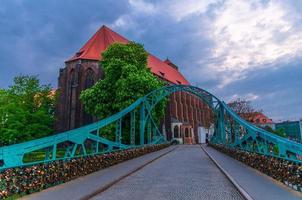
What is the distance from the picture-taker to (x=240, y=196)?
24.6 feet

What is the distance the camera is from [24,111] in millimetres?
33281

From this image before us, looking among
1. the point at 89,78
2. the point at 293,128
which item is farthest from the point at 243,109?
the point at 293,128

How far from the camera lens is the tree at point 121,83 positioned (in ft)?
95.7

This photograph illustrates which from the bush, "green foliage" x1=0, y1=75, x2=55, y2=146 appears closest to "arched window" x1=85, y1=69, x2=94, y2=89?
"green foliage" x1=0, y1=75, x2=55, y2=146

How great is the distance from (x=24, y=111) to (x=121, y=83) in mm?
12416

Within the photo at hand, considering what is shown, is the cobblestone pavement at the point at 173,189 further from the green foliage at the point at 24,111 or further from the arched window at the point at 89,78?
the arched window at the point at 89,78

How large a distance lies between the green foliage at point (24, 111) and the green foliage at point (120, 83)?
6482 millimetres

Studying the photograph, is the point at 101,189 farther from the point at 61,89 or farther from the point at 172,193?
the point at 61,89

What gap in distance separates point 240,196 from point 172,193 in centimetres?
178

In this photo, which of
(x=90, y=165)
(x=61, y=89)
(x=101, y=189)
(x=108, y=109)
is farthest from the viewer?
(x=61, y=89)

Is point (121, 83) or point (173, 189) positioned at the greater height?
point (121, 83)

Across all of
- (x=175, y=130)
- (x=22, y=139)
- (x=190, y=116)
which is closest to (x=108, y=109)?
(x=22, y=139)

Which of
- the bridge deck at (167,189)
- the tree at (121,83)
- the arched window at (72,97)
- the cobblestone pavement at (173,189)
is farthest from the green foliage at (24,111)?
the cobblestone pavement at (173,189)

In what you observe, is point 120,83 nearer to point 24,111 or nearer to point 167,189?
point 24,111
